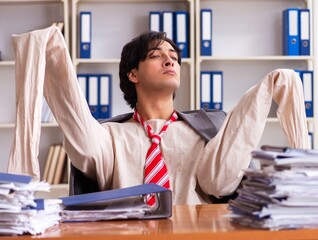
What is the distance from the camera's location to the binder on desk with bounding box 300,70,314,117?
176 inches

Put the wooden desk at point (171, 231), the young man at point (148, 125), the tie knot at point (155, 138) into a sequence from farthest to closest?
1. the tie knot at point (155, 138)
2. the young man at point (148, 125)
3. the wooden desk at point (171, 231)

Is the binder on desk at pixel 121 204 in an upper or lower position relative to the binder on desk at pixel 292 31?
lower

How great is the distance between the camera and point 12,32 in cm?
467

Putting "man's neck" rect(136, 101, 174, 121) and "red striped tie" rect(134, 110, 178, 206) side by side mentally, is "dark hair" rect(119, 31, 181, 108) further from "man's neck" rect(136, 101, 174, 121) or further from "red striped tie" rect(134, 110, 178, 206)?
"red striped tie" rect(134, 110, 178, 206)

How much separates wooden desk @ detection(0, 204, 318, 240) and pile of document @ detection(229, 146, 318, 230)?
0.03 metres

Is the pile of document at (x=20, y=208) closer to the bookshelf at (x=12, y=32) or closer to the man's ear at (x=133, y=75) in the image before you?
the man's ear at (x=133, y=75)

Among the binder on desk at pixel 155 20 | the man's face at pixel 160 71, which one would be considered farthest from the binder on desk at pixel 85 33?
the man's face at pixel 160 71

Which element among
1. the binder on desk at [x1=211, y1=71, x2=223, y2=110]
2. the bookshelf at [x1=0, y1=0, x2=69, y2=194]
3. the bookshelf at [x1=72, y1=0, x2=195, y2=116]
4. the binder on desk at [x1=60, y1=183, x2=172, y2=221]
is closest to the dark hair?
the binder on desk at [x1=60, y1=183, x2=172, y2=221]

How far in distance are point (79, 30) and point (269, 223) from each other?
3.55m

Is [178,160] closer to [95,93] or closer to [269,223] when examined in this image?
[269,223]

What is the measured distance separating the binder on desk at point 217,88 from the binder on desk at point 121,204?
291 centimetres

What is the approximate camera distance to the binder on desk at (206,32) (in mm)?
4465

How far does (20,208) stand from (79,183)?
1.09 m

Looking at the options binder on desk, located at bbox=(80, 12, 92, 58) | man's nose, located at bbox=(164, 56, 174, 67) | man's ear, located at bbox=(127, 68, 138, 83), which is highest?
binder on desk, located at bbox=(80, 12, 92, 58)
